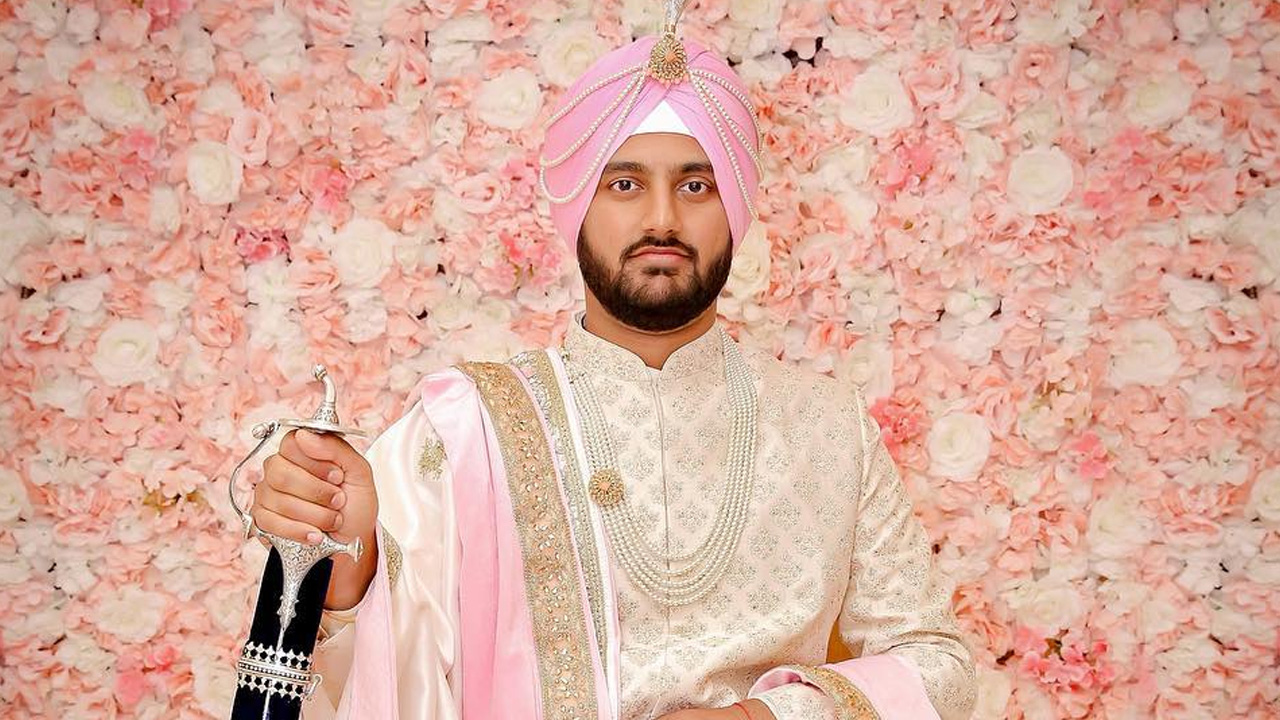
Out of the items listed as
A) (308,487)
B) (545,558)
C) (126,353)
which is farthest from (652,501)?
(126,353)

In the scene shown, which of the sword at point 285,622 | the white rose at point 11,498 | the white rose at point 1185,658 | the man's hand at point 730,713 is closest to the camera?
the sword at point 285,622

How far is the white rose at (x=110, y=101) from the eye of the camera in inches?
97.5

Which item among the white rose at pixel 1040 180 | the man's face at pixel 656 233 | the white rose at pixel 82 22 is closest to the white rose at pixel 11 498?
the white rose at pixel 82 22

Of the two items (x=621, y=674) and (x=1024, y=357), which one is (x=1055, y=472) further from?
(x=621, y=674)

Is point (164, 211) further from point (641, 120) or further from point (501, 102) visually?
point (641, 120)

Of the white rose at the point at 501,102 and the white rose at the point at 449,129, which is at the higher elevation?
the white rose at the point at 501,102

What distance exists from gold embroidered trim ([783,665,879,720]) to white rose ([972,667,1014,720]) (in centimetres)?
74

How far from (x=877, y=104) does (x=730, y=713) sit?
1253mm

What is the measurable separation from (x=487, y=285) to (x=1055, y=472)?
1.15 m

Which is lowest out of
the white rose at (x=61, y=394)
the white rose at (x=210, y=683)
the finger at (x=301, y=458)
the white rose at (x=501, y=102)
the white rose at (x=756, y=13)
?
the white rose at (x=210, y=683)

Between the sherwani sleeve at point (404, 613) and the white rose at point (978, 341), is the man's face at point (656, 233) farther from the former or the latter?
the white rose at point (978, 341)

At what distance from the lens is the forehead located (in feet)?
6.63

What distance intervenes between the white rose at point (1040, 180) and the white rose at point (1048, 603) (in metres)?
0.71

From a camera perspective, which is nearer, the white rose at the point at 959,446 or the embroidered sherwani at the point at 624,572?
the embroidered sherwani at the point at 624,572
